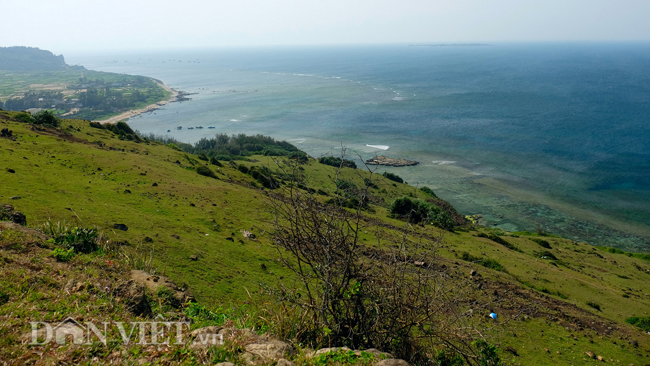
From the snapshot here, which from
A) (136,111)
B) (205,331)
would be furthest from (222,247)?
(136,111)

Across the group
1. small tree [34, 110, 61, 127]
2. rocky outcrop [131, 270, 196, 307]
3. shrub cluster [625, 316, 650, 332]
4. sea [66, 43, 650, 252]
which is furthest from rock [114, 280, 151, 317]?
small tree [34, 110, 61, 127]

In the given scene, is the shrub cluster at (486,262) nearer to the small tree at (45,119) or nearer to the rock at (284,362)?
the rock at (284,362)

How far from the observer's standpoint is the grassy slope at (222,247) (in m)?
11.5

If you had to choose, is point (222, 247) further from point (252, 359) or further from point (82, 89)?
Answer: point (82, 89)

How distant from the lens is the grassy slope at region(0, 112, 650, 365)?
1153 cm

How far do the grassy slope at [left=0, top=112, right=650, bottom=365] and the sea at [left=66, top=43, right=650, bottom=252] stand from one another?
7.72 meters

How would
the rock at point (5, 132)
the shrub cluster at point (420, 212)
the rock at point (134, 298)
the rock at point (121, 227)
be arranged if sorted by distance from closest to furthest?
the rock at point (134, 298)
the rock at point (121, 227)
the rock at point (5, 132)
the shrub cluster at point (420, 212)

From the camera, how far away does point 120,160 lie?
2436cm

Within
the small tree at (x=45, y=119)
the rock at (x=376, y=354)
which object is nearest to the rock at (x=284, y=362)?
the rock at (x=376, y=354)

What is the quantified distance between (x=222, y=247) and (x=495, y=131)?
87.5 meters

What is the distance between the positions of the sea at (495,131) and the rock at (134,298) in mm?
5418

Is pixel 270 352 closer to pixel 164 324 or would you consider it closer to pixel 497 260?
pixel 164 324

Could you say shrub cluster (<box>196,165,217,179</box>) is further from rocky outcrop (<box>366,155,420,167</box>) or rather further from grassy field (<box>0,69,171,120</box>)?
grassy field (<box>0,69,171,120</box>)

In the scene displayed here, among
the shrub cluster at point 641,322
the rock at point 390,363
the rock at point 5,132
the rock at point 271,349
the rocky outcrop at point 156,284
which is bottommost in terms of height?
the shrub cluster at point 641,322
